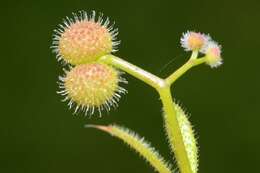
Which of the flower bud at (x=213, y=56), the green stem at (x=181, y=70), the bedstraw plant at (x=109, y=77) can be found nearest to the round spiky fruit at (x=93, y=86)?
the bedstraw plant at (x=109, y=77)

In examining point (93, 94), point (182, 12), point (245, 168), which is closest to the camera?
point (93, 94)

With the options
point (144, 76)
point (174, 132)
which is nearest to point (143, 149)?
point (174, 132)

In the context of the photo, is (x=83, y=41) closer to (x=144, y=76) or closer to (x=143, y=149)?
(x=144, y=76)

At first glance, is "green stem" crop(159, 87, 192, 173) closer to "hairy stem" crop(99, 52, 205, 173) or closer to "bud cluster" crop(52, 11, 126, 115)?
"hairy stem" crop(99, 52, 205, 173)

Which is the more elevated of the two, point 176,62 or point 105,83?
point 176,62

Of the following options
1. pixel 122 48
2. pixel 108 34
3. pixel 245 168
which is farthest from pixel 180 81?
pixel 108 34

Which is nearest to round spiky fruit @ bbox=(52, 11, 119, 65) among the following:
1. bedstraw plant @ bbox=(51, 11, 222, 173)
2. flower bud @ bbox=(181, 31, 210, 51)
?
bedstraw plant @ bbox=(51, 11, 222, 173)

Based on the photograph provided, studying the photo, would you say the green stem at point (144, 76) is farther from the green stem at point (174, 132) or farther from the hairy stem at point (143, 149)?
the hairy stem at point (143, 149)

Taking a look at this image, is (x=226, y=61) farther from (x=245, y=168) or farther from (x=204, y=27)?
(x=245, y=168)
